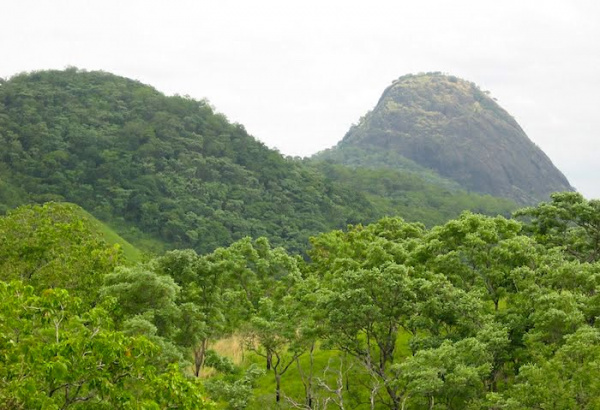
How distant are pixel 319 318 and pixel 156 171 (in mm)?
82398

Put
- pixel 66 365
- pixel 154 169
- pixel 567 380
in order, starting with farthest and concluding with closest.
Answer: pixel 154 169 → pixel 567 380 → pixel 66 365

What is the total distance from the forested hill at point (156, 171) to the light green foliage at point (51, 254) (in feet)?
163

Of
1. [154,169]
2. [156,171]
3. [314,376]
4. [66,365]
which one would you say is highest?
[154,169]

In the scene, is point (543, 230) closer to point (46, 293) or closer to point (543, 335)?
point (543, 335)

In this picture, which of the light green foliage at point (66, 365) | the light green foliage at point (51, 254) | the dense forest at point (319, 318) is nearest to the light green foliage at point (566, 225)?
the dense forest at point (319, 318)

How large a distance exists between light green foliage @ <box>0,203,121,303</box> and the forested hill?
4962 centimetres

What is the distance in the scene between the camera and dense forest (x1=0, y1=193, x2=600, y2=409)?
13406 mm

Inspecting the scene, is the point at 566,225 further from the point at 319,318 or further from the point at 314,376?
the point at 314,376

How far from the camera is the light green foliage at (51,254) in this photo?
3019cm

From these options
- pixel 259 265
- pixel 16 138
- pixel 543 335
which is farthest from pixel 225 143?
pixel 543 335

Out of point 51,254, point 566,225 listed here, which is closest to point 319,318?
point 51,254

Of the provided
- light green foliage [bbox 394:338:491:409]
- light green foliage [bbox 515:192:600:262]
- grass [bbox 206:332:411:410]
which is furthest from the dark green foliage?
light green foliage [bbox 394:338:491:409]

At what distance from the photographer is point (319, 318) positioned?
28984 millimetres

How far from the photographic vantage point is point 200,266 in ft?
112
